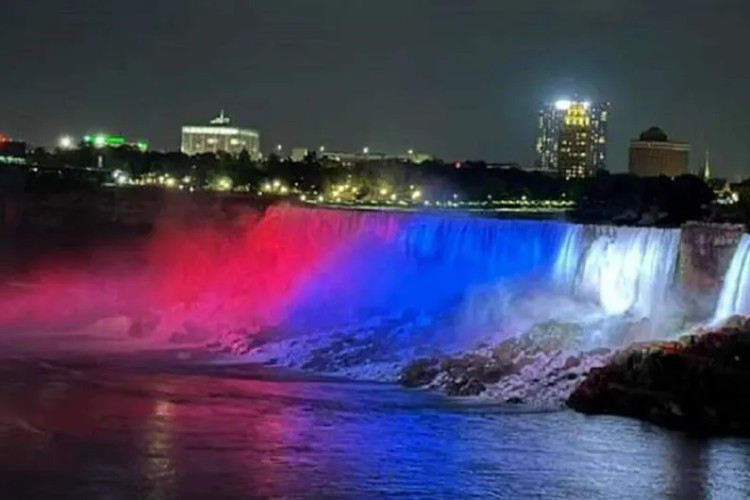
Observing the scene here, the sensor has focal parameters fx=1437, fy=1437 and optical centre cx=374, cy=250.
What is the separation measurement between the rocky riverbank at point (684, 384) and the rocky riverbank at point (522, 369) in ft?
2.95

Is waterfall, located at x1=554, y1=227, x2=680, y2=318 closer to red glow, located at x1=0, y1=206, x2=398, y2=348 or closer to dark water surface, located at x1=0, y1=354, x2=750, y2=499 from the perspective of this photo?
dark water surface, located at x1=0, y1=354, x2=750, y2=499

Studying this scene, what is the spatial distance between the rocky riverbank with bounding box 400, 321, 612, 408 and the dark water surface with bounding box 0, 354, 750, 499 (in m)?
1.12

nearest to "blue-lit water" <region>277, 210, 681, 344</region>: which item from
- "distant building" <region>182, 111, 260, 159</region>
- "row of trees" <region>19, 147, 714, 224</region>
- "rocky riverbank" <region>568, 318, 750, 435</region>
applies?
"rocky riverbank" <region>568, 318, 750, 435</region>

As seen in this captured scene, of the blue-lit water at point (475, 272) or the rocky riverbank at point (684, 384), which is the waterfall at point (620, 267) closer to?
the blue-lit water at point (475, 272)

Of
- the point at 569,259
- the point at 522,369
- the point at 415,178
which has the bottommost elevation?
the point at 522,369

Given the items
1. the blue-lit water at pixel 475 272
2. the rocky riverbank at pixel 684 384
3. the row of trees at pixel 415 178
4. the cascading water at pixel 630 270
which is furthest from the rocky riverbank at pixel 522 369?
the row of trees at pixel 415 178

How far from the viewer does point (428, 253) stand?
134 ft

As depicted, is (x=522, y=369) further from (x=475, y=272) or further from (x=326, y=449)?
(x=475, y=272)

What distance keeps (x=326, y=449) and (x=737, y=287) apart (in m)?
10.9

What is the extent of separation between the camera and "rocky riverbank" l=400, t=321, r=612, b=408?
1107 inches

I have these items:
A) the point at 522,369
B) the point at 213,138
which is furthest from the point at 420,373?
the point at 213,138

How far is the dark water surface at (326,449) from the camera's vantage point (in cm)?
2038

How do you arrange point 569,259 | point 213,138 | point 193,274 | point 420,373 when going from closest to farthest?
1. point 420,373
2. point 569,259
3. point 193,274
4. point 213,138

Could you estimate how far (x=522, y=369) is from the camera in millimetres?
29656
